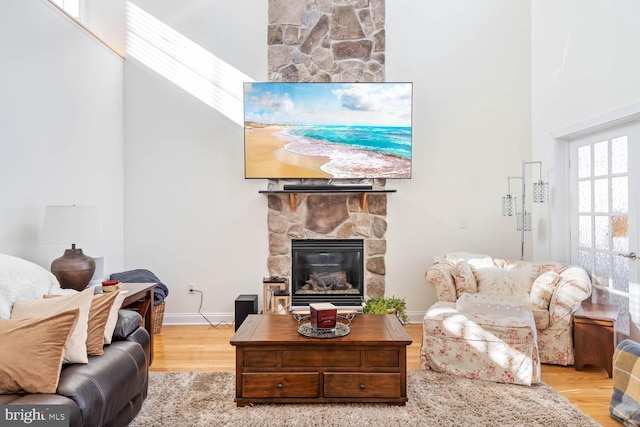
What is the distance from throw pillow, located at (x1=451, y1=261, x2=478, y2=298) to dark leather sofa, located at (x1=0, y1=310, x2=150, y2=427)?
258 centimetres

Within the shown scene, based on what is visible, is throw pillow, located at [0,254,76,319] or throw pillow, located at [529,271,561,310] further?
throw pillow, located at [529,271,561,310]

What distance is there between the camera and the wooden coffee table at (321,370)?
2.49m

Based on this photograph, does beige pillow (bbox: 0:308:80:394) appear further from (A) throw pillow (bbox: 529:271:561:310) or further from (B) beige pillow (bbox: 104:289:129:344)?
(A) throw pillow (bbox: 529:271:561:310)

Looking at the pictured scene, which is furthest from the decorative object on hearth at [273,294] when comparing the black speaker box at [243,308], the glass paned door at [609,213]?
the glass paned door at [609,213]

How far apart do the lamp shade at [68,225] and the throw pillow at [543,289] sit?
11.1 feet

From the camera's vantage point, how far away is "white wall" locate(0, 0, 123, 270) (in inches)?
112

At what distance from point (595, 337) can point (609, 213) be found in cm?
107

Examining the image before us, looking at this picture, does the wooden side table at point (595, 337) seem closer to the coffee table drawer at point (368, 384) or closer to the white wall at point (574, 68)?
the white wall at point (574, 68)

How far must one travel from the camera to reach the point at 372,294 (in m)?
4.52

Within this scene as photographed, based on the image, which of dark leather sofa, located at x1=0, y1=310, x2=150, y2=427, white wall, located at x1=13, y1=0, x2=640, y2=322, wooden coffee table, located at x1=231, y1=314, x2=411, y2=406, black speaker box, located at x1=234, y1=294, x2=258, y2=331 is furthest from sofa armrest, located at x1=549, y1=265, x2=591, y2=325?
dark leather sofa, located at x1=0, y1=310, x2=150, y2=427

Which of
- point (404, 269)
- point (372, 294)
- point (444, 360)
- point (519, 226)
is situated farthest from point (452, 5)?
point (444, 360)

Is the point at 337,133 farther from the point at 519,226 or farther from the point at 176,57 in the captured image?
the point at 519,226

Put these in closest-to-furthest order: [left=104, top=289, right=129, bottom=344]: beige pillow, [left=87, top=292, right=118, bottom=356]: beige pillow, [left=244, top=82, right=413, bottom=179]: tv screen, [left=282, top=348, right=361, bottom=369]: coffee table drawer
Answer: [left=87, top=292, right=118, bottom=356]: beige pillow < [left=104, top=289, right=129, bottom=344]: beige pillow < [left=282, top=348, right=361, bottom=369]: coffee table drawer < [left=244, top=82, right=413, bottom=179]: tv screen

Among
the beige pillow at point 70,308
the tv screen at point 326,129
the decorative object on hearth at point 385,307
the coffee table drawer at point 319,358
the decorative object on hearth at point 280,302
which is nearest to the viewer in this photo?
the beige pillow at point 70,308
